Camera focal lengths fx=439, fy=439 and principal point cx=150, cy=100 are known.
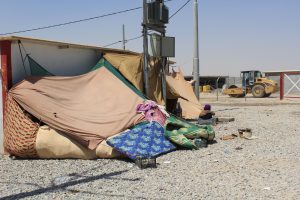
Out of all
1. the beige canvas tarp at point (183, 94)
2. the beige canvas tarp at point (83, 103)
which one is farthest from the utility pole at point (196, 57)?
the beige canvas tarp at point (83, 103)

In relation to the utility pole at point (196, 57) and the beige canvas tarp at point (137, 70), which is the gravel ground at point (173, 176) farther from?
the utility pole at point (196, 57)

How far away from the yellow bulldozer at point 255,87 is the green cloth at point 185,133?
29656mm

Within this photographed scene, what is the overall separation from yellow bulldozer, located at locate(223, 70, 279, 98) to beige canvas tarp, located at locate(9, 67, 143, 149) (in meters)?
29.6

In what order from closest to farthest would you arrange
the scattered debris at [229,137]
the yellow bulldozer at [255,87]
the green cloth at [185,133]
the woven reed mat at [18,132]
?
1. the woven reed mat at [18,132]
2. the green cloth at [185,133]
3. the scattered debris at [229,137]
4. the yellow bulldozer at [255,87]

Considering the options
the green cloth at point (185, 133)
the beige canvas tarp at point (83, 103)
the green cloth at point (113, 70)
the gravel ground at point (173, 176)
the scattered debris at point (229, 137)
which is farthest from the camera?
the green cloth at point (113, 70)

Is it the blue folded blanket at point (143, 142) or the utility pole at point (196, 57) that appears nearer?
the blue folded blanket at point (143, 142)

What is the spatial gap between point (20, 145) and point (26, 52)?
93.6 inches

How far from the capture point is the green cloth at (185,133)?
9.89m

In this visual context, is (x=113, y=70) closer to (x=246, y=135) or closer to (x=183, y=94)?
(x=246, y=135)

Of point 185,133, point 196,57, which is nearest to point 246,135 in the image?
point 185,133

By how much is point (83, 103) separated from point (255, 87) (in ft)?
105

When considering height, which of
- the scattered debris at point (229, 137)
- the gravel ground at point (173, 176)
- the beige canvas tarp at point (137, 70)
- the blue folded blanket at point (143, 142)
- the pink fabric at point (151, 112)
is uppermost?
the beige canvas tarp at point (137, 70)

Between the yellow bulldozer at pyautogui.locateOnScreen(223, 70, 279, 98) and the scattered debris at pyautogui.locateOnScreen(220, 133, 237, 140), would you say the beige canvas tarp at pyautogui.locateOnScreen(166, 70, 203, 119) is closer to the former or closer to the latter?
the scattered debris at pyautogui.locateOnScreen(220, 133, 237, 140)

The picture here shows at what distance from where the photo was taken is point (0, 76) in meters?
9.84
